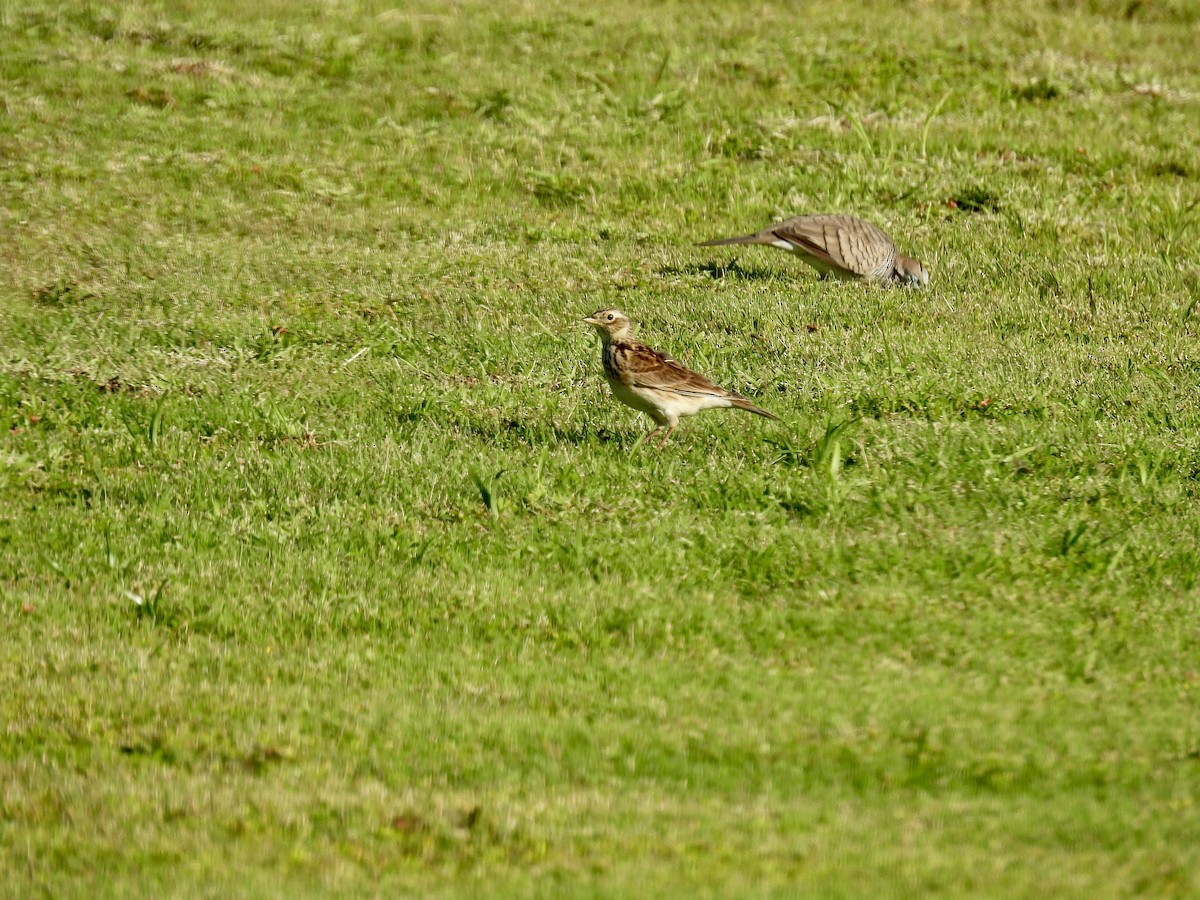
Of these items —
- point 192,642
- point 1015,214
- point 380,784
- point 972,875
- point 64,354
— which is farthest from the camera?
point 1015,214

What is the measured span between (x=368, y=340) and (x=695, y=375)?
3592 mm

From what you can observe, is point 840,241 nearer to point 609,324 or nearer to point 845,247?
point 845,247

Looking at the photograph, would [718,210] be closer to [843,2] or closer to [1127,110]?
[1127,110]

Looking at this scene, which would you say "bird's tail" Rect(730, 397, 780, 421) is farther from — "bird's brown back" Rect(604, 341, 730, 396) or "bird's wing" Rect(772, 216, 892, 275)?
"bird's wing" Rect(772, 216, 892, 275)

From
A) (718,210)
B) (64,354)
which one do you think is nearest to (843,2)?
(718,210)

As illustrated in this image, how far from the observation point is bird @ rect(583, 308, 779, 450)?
9.50m

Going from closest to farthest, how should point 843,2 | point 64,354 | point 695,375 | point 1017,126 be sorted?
point 695,375 → point 64,354 → point 1017,126 → point 843,2

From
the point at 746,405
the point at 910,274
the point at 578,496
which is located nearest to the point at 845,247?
the point at 910,274

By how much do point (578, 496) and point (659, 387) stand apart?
37.1 inches

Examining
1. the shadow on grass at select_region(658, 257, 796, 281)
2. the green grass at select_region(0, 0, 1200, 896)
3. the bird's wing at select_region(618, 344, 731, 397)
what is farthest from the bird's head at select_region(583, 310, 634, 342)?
the shadow on grass at select_region(658, 257, 796, 281)

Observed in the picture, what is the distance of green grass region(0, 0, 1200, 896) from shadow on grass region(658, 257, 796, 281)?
0.08 m

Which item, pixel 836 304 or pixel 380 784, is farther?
pixel 836 304

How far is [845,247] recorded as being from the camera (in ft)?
45.2

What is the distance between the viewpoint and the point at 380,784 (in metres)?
5.96
